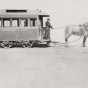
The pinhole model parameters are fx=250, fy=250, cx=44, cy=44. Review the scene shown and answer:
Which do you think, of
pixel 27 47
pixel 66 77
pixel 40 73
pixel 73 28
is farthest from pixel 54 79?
pixel 73 28

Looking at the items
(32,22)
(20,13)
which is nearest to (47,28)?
(32,22)

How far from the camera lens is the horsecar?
54.4 ft

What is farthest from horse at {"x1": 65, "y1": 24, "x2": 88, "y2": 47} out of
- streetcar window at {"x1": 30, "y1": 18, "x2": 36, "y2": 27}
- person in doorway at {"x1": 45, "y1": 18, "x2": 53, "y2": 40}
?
streetcar window at {"x1": 30, "y1": 18, "x2": 36, "y2": 27}

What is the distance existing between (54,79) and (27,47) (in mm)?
10495

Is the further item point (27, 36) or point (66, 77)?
point (27, 36)

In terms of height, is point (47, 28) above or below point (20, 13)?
below

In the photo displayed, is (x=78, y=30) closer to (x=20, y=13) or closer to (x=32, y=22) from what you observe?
(x=32, y=22)

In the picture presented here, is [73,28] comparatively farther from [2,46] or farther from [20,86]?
[20,86]

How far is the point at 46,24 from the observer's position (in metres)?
16.8

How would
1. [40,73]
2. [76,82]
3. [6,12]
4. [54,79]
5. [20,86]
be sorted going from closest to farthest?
[20,86] < [76,82] < [54,79] < [40,73] < [6,12]

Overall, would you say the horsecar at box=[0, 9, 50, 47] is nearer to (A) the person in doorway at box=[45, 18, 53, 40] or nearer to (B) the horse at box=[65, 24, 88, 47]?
(A) the person in doorway at box=[45, 18, 53, 40]

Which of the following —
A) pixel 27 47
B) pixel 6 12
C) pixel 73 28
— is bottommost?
pixel 27 47

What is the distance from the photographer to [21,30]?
1683 centimetres

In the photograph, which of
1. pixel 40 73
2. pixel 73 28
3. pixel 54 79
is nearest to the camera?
pixel 54 79
